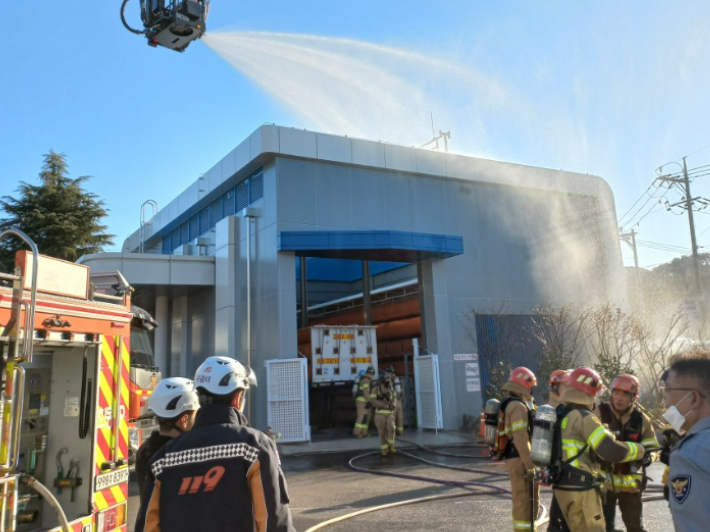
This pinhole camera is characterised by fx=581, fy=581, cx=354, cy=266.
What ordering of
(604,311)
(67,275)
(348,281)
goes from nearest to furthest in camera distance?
(67,275)
(604,311)
(348,281)

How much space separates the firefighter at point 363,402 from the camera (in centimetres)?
1500

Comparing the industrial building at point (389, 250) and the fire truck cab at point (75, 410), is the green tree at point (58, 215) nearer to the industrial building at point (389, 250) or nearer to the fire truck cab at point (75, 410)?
the industrial building at point (389, 250)

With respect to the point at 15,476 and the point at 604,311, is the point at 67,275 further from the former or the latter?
the point at 604,311

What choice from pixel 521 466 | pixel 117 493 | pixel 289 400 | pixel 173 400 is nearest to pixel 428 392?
pixel 289 400

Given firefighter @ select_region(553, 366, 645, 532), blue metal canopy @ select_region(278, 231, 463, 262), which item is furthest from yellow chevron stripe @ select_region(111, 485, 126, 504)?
blue metal canopy @ select_region(278, 231, 463, 262)

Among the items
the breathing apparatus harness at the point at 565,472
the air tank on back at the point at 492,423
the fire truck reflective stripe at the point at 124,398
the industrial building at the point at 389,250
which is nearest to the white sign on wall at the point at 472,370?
the industrial building at the point at 389,250

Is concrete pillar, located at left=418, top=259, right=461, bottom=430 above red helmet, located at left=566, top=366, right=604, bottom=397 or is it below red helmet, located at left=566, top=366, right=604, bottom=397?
above

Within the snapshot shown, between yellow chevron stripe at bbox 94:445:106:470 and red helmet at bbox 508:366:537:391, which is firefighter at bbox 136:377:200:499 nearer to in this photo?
yellow chevron stripe at bbox 94:445:106:470

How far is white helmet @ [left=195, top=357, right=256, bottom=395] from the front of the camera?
2.84 metres

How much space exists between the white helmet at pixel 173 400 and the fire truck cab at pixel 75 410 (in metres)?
1.25

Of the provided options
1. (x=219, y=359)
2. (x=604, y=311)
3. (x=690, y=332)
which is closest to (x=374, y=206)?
(x=604, y=311)

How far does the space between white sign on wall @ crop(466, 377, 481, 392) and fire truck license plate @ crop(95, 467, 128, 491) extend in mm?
13299

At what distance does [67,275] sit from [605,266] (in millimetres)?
20356

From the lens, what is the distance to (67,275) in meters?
4.68
